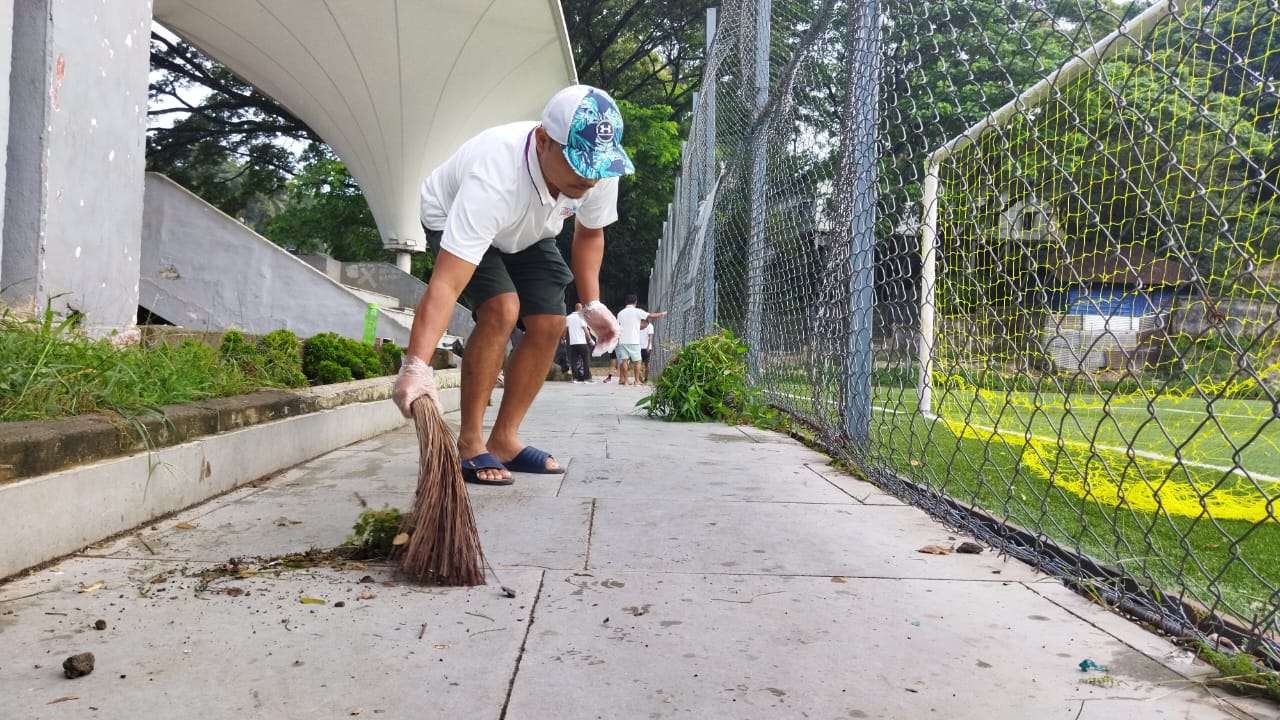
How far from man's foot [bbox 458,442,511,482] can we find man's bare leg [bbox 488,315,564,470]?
0.19 metres

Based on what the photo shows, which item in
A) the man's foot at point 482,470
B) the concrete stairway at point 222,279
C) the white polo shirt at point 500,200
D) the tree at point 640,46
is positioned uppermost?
the tree at point 640,46

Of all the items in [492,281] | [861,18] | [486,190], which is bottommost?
[492,281]

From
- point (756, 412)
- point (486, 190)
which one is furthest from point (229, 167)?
point (486, 190)

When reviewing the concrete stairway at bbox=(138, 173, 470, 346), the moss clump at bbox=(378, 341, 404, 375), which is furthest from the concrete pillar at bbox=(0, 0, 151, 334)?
the concrete stairway at bbox=(138, 173, 470, 346)

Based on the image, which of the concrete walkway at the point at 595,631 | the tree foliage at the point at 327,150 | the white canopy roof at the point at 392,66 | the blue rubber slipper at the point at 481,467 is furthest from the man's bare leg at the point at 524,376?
the tree foliage at the point at 327,150

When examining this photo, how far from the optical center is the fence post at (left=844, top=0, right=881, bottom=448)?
3.90 metres

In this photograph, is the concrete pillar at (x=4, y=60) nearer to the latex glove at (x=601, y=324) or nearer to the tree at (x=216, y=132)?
the latex glove at (x=601, y=324)

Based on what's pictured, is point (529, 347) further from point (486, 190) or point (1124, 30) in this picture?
point (1124, 30)

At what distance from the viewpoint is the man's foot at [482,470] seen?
3.44 meters

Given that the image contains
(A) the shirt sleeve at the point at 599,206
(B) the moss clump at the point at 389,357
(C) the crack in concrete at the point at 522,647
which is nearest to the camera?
(C) the crack in concrete at the point at 522,647

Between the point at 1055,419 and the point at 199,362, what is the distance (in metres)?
7.50

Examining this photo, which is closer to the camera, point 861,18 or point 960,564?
point 960,564

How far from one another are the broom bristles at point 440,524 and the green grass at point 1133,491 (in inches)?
57.6

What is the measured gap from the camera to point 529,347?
377cm
